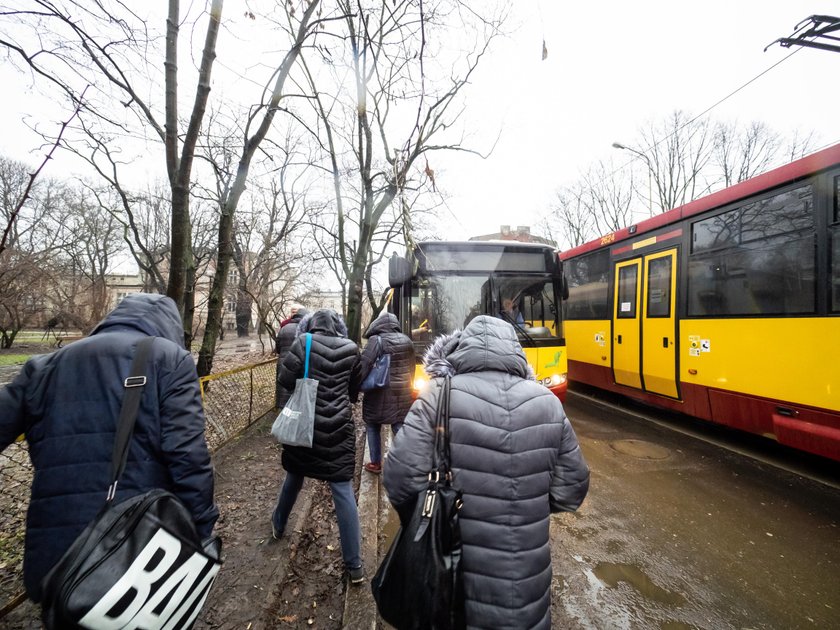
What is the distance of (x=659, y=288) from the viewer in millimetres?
6398

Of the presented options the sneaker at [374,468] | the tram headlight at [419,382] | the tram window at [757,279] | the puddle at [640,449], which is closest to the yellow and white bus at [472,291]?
the tram headlight at [419,382]

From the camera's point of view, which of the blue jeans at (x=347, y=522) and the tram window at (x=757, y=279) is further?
the tram window at (x=757, y=279)

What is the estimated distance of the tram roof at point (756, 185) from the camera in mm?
4125

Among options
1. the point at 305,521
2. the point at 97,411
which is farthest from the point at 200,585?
the point at 305,521

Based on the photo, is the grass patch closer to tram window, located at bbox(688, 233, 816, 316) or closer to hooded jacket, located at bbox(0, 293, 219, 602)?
hooded jacket, located at bbox(0, 293, 219, 602)

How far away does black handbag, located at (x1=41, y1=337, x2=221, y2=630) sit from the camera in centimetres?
122

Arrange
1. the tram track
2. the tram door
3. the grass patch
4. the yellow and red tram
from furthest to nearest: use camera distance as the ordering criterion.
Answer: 1. the grass patch
2. the tram door
3. the tram track
4. the yellow and red tram

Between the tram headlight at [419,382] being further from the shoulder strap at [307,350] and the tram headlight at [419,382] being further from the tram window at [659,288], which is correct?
the tram window at [659,288]

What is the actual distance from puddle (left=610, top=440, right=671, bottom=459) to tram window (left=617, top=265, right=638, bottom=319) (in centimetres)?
243

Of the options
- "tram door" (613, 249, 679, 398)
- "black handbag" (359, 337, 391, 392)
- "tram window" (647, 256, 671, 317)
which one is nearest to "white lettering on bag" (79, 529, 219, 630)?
"black handbag" (359, 337, 391, 392)

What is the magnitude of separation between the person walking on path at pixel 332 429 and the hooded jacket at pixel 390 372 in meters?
1.38

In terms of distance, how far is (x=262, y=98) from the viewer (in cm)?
637

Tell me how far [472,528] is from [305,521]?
263 centimetres

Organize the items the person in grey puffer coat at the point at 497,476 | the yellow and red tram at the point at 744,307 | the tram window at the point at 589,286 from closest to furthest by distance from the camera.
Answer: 1. the person in grey puffer coat at the point at 497,476
2. the yellow and red tram at the point at 744,307
3. the tram window at the point at 589,286
